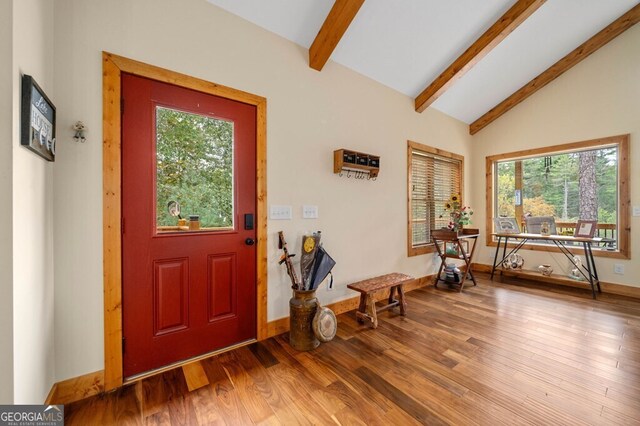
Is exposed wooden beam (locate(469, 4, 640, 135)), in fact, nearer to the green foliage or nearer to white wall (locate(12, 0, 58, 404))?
the green foliage

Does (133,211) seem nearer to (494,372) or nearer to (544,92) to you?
(494,372)

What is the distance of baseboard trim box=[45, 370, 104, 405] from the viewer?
1.51m

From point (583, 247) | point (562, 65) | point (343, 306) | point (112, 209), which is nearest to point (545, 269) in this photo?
point (583, 247)

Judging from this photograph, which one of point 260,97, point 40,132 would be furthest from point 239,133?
point 40,132

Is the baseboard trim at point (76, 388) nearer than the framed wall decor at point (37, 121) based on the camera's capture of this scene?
No

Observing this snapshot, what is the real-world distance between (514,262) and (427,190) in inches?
80.5

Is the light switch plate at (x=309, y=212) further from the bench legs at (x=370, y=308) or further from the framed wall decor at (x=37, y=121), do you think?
the framed wall decor at (x=37, y=121)

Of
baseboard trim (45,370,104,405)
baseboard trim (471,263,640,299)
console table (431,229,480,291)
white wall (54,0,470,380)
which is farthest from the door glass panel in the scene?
baseboard trim (471,263,640,299)

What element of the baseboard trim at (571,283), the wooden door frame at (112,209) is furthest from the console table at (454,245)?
the wooden door frame at (112,209)

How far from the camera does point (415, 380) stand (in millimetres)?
1740

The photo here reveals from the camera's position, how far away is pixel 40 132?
1.28 meters
